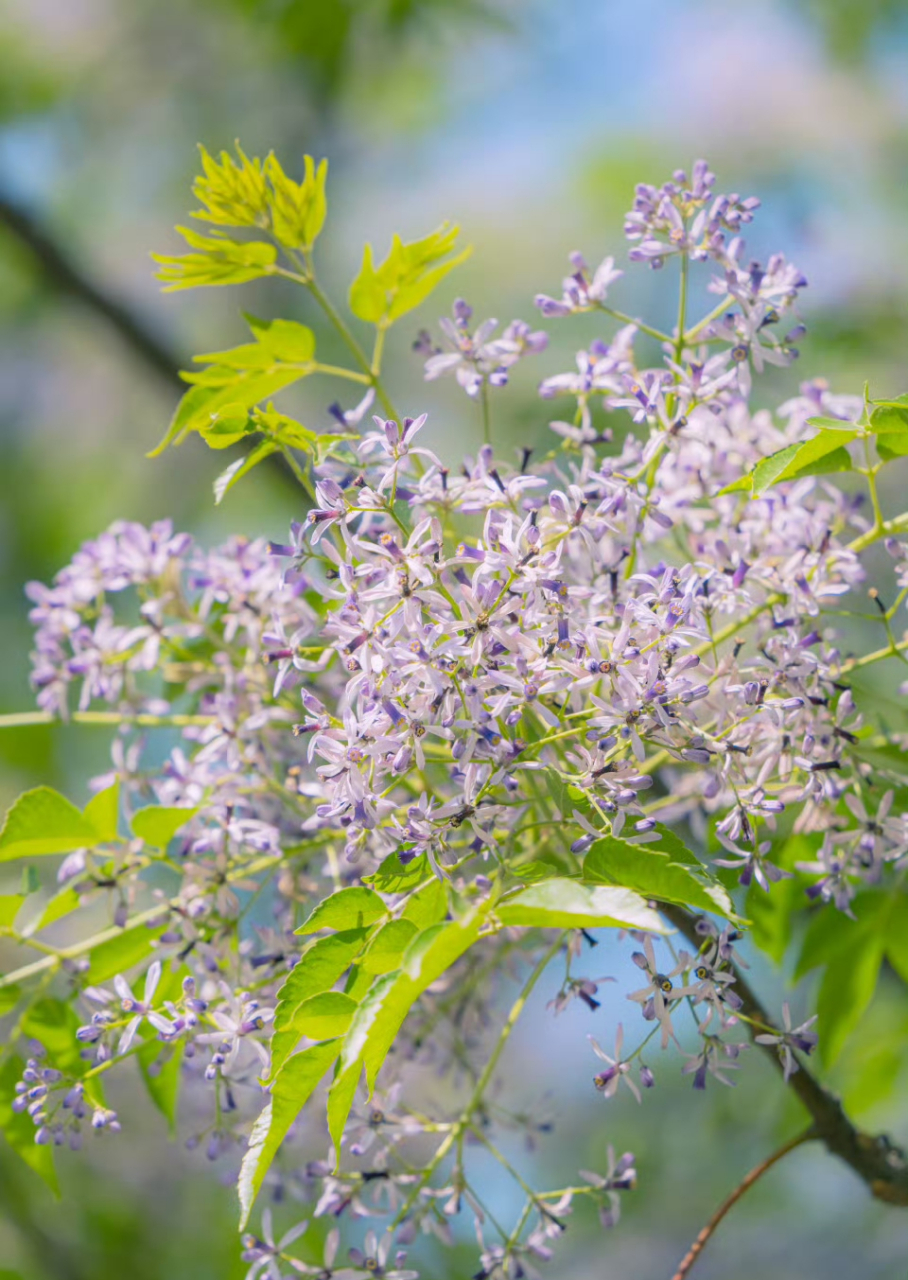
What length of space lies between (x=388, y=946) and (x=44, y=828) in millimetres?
458

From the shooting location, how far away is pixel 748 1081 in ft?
10.8

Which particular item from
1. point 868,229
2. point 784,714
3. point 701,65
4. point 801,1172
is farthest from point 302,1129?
point 701,65

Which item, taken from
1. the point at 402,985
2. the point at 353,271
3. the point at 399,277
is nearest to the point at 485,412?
the point at 399,277

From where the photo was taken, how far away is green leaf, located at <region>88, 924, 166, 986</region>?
51.6 inches

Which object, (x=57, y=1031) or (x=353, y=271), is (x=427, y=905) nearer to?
(x=57, y=1031)

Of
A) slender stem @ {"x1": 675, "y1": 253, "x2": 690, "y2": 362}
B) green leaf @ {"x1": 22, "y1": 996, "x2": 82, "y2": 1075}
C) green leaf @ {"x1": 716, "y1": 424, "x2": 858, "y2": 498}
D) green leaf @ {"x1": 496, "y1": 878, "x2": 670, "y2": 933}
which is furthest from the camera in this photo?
green leaf @ {"x1": 22, "y1": 996, "x2": 82, "y2": 1075}

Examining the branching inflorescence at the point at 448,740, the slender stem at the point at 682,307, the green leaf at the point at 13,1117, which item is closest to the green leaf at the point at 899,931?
the branching inflorescence at the point at 448,740

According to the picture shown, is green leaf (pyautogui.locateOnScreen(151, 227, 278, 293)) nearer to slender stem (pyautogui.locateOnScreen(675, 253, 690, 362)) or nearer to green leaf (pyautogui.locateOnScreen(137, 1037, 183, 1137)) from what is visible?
slender stem (pyautogui.locateOnScreen(675, 253, 690, 362))

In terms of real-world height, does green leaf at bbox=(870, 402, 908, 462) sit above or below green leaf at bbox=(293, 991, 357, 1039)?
above

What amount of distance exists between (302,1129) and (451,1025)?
312 millimetres

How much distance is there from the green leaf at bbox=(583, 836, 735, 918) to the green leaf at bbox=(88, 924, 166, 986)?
0.57 m

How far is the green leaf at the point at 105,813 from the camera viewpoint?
1.27m

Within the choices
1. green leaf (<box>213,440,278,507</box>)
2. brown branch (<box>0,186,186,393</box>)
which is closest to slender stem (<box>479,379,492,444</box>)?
green leaf (<box>213,440,278,507</box>)

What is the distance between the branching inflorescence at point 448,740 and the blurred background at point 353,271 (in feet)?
3.08
